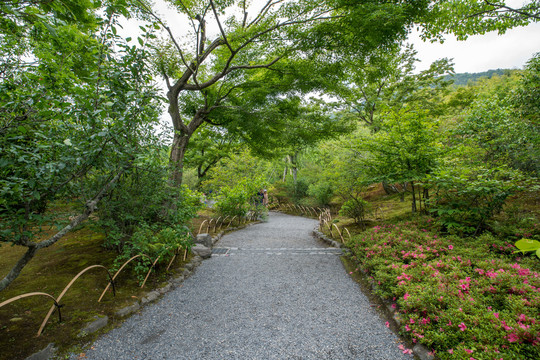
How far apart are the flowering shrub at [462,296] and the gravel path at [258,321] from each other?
1.39 feet

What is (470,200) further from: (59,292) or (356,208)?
(59,292)

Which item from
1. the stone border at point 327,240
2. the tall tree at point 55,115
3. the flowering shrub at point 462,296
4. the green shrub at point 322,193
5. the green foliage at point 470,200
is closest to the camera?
the tall tree at point 55,115

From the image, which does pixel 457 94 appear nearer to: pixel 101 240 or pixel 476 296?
pixel 476 296

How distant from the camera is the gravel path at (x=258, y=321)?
233 centimetres

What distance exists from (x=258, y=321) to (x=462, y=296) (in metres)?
2.46

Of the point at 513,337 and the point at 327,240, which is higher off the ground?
the point at 513,337

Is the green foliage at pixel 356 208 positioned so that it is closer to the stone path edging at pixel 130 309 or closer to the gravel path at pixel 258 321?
the gravel path at pixel 258 321

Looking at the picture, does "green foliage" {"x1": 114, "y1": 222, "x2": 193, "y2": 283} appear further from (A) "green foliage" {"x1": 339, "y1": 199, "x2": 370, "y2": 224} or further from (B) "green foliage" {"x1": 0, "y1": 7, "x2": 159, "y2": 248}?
(A) "green foliage" {"x1": 339, "y1": 199, "x2": 370, "y2": 224}

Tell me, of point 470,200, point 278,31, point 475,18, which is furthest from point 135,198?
point 475,18

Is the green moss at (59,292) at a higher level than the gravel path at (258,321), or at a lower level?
higher

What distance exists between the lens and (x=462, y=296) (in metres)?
2.45

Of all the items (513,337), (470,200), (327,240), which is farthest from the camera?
(327,240)

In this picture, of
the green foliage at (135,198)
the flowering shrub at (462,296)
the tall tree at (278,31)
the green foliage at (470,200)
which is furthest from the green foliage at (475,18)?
the green foliage at (135,198)

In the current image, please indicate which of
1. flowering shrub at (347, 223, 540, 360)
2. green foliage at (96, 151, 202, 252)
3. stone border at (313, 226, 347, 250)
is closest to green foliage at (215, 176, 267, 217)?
stone border at (313, 226, 347, 250)
